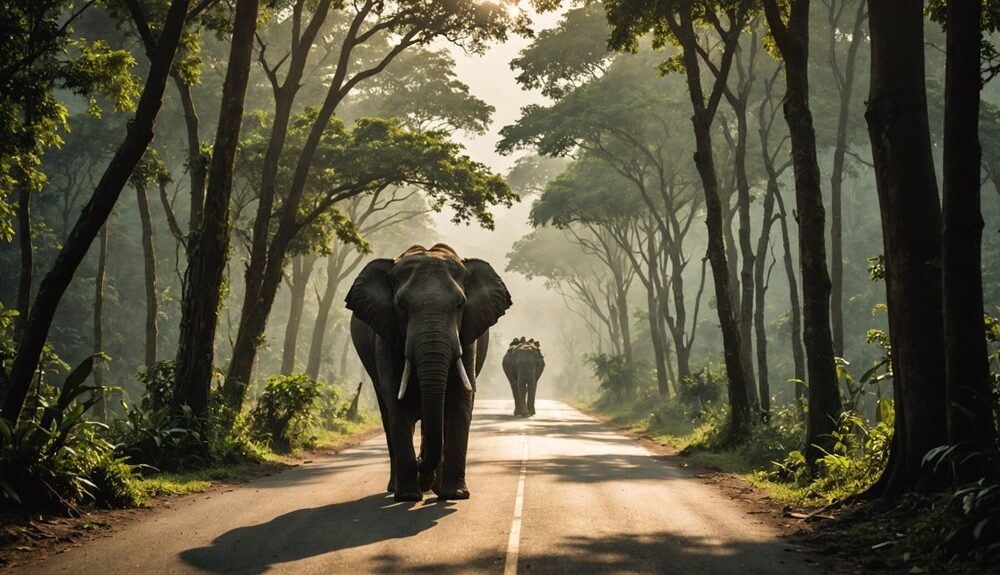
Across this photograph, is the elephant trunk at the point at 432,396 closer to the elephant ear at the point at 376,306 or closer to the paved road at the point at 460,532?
the paved road at the point at 460,532

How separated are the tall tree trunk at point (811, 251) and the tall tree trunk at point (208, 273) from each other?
9832mm

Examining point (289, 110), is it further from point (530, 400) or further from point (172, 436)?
point (530, 400)

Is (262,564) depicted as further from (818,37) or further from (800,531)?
(818,37)

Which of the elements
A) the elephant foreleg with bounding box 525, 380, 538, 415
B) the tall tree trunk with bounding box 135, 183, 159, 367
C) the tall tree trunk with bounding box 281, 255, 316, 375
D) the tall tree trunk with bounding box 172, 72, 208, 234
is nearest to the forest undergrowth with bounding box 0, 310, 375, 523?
the tall tree trunk with bounding box 172, 72, 208, 234

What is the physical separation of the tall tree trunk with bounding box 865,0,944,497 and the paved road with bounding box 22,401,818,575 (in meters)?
2.00

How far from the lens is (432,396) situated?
35.0 feet

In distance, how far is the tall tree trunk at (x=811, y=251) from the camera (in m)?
14.2

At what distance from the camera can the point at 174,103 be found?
3884cm

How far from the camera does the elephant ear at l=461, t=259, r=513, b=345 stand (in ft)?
39.0

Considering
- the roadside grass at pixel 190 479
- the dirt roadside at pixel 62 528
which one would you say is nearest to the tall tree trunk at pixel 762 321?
the roadside grass at pixel 190 479

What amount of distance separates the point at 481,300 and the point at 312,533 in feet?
13.6

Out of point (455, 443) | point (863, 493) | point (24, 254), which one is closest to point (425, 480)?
point (455, 443)

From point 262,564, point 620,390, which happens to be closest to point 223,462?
point 262,564

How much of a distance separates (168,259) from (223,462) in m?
35.6
